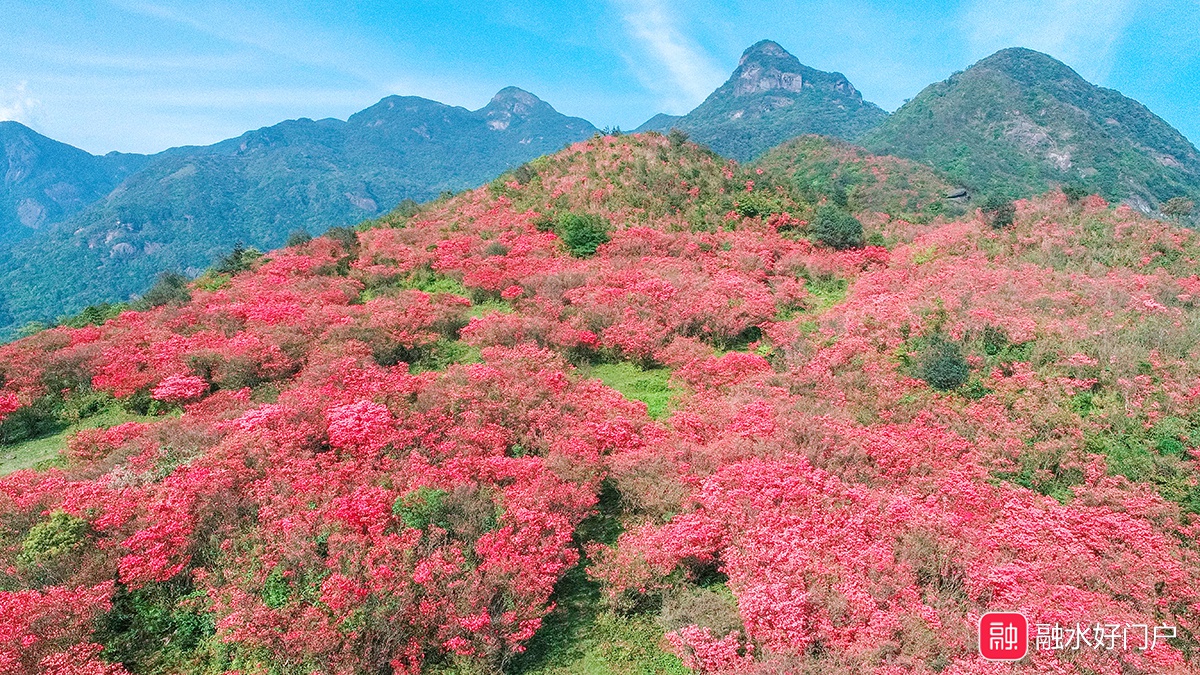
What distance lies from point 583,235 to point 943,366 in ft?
58.5

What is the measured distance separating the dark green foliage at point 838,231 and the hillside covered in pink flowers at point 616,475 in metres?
8.22

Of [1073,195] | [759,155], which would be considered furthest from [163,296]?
[759,155]

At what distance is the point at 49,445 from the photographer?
14258mm

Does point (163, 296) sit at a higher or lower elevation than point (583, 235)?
lower

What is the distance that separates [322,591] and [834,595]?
8.37 meters

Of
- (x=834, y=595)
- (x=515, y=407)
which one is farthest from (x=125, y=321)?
(x=834, y=595)

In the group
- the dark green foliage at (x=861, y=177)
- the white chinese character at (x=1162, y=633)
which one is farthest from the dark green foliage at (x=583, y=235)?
the dark green foliage at (x=861, y=177)

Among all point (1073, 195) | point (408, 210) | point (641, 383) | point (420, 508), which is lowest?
point (420, 508)

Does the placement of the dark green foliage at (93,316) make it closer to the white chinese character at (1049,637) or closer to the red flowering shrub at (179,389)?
the red flowering shrub at (179,389)

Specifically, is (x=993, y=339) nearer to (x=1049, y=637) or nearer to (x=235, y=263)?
(x=1049, y=637)

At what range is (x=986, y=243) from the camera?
25.5 metres

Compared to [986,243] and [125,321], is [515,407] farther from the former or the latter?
[986,243]

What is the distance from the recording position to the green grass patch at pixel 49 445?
13320mm

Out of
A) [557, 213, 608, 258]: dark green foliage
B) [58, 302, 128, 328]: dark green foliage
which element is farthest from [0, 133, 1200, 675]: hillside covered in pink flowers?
[557, 213, 608, 258]: dark green foliage
